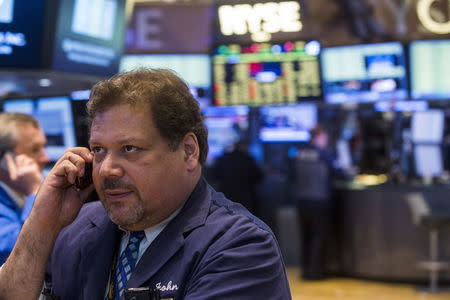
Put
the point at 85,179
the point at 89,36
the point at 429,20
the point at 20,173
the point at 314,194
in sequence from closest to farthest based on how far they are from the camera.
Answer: the point at 85,179, the point at 20,173, the point at 89,36, the point at 429,20, the point at 314,194

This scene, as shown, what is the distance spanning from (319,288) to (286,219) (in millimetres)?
1583

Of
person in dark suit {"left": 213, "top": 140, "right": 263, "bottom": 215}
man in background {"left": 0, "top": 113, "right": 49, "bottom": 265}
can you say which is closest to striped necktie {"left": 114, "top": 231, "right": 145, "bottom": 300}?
man in background {"left": 0, "top": 113, "right": 49, "bottom": 265}

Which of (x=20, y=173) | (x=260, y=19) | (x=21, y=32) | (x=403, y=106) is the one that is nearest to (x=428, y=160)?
(x=403, y=106)

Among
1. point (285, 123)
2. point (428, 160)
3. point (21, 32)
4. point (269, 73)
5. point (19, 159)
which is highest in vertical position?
point (269, 73)

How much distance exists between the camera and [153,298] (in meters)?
1.57

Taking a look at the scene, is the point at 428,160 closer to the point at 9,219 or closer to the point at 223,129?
the point at 223,129

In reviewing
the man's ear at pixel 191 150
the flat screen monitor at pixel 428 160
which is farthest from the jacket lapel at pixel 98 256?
the flat screen monitor at pixel 428 160

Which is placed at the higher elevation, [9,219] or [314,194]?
[314,194]

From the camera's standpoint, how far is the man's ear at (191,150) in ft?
5.54

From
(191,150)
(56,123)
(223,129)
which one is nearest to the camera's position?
(191,150)

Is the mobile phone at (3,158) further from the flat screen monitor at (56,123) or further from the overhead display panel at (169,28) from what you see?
the overhead display panel at (169,28)

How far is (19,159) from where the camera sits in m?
2.89

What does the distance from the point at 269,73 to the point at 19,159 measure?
502 centimetres

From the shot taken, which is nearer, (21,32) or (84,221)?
(84,221)
